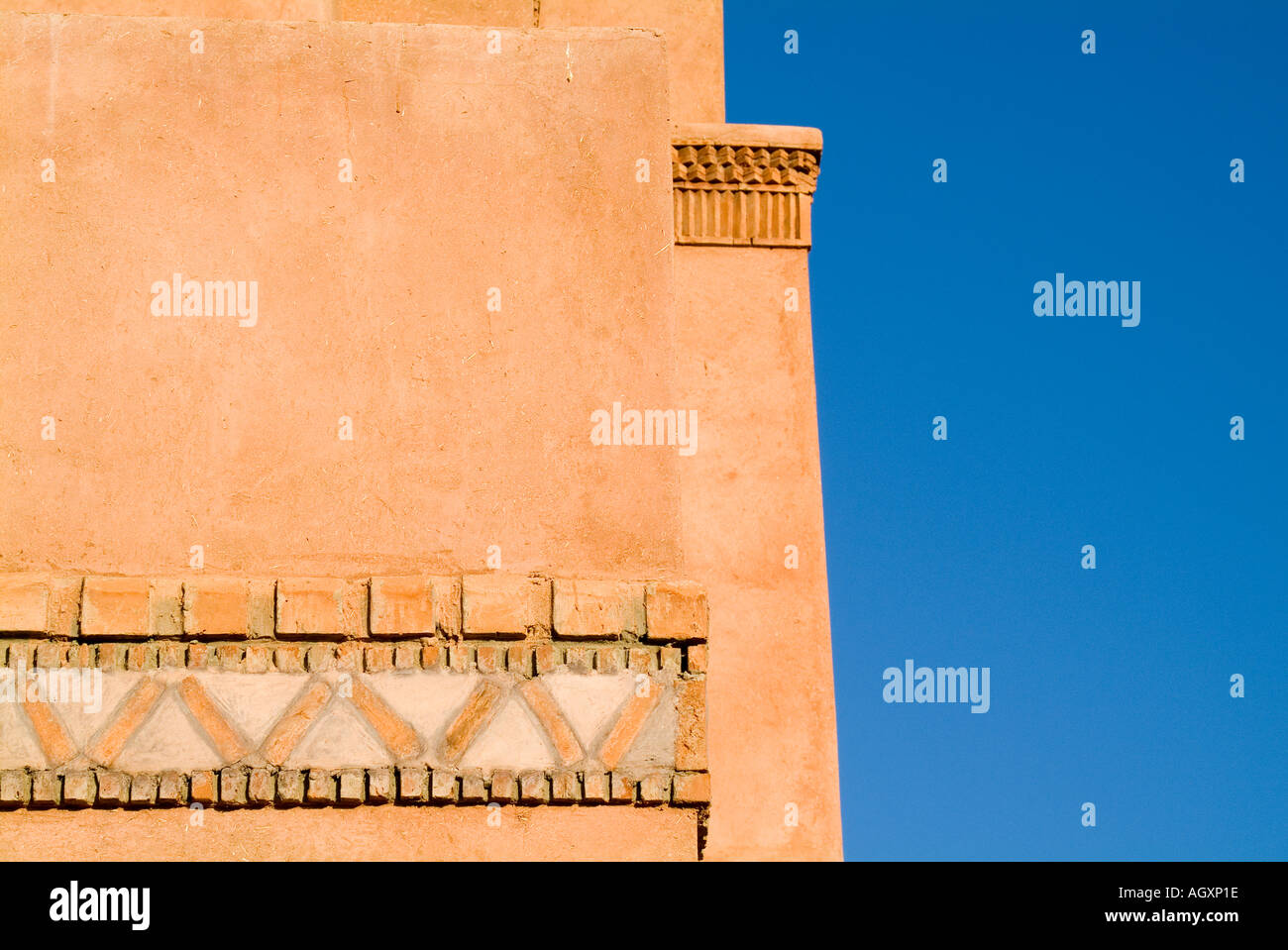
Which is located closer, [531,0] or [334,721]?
[334,721]

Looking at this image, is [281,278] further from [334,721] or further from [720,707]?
[720,707]

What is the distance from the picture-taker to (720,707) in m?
6.93

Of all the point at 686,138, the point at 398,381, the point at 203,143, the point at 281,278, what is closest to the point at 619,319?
the point at 398,381

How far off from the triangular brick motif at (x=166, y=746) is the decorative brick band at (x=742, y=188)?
→ 3.87m

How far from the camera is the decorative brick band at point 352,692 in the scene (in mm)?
4199

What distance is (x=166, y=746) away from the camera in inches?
165

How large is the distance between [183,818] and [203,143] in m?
1.89

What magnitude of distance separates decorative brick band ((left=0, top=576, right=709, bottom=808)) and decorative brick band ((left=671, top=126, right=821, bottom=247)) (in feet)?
11.0

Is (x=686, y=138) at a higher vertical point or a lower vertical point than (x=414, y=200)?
higher

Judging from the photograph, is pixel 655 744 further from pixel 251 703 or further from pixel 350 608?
pixel 251 703

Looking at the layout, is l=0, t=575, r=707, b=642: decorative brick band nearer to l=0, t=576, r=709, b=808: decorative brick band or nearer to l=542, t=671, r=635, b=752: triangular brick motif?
l=0, t=576, r=709, b=808: decorative brick band

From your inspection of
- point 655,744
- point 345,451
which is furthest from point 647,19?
point 655,744

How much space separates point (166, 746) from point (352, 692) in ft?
1.62

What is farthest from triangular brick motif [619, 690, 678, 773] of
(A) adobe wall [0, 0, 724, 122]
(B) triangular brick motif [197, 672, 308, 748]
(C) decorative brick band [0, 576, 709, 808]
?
(A) adobe wall [0, 0, 724, 122]
